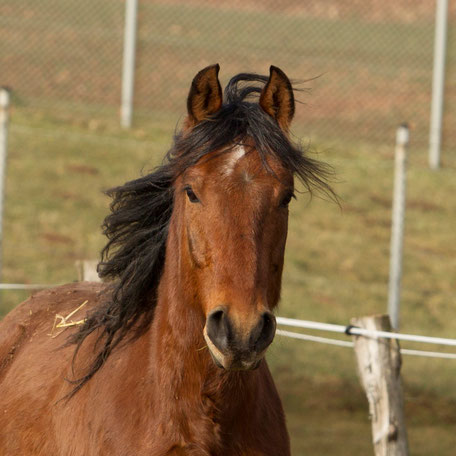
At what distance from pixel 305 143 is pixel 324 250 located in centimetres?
272

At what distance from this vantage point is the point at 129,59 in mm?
11406

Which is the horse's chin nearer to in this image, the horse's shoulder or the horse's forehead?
the horse's forehead

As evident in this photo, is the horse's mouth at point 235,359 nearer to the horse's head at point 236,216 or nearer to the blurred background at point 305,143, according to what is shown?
the horse's head at point 236,216

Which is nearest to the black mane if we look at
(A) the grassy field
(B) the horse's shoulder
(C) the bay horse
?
(C) the bay horse

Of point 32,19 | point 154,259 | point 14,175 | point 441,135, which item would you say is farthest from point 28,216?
point 154,259

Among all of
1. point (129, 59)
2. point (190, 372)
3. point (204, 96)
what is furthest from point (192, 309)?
point (129, 59)

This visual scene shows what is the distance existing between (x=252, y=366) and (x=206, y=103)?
96 cm

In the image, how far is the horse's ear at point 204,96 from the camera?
9.98ft

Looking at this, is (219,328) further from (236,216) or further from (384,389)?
(384,389)

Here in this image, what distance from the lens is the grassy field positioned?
768cm

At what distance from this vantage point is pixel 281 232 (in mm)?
2934

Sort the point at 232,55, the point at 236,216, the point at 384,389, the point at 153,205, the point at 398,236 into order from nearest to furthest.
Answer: the point at 236,216
the point at 153,205
the point at 384,389
the point at 398,236
the point at 232,55

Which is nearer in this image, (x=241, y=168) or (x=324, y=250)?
(x=241, y=168)

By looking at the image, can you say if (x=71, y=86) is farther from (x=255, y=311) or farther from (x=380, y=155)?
(x=255, y=311)
